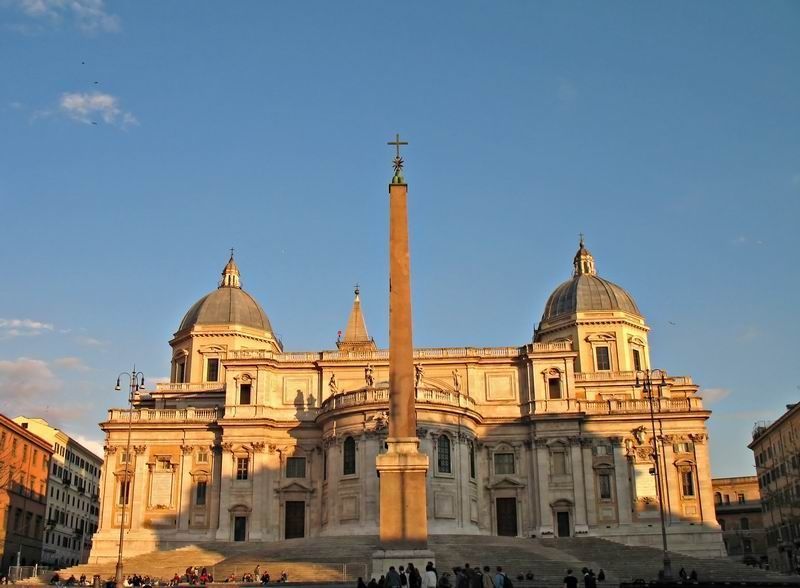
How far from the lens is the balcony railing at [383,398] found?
57.2 metres

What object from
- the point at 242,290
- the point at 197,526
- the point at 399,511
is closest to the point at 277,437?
the point at 197,526

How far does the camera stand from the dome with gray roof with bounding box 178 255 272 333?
74.1 metres

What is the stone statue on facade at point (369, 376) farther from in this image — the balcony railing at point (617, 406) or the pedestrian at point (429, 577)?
the pedestrian at point (429, 577)

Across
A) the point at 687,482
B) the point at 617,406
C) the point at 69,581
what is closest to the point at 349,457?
the point at 69,581

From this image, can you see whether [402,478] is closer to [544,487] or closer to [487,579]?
[487,579]

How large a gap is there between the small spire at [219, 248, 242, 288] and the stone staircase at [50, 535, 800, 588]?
28625 millimetres

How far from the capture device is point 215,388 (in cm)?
7012

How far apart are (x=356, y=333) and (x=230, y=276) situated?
13.4m

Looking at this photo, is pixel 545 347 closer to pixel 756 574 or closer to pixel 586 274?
pixel 586 274

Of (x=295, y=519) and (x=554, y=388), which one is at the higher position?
(x=554, y=388)

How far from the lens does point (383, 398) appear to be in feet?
188

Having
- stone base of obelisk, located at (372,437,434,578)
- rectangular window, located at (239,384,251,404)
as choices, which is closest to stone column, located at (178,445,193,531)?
rectangular window, located at (239,384,251,404)

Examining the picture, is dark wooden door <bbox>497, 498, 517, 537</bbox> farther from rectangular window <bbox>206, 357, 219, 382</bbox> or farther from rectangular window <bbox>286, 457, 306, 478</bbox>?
rectangular window <bbox>206, 357, 219, 382</bbox>

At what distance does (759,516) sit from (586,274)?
127ft
